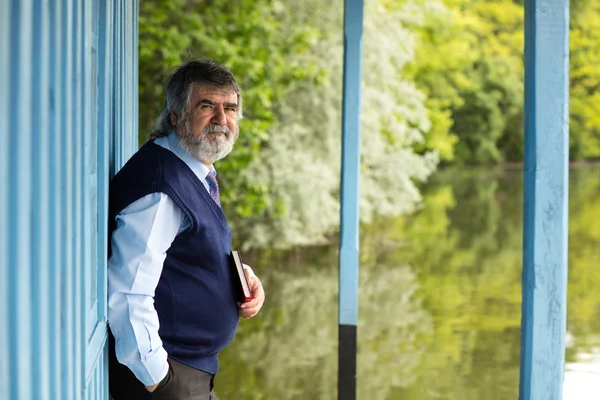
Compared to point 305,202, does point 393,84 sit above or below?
above

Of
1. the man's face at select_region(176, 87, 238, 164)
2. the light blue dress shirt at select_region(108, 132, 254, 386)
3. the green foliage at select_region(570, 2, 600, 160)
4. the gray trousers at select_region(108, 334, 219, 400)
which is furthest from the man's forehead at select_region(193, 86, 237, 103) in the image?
the green foliage at select_region(570, 2, 600, 160)

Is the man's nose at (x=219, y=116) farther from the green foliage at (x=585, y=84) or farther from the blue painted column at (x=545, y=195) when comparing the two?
the green foliage at (x=585, y=84)

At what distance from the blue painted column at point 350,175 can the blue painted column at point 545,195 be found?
2443 mm

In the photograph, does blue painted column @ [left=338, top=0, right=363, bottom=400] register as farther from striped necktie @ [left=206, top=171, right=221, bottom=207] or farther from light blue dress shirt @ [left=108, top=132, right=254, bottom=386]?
light blue dress shirt @ [left=108, top=132, right=254, bottom=386]

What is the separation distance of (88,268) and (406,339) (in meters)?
7.05

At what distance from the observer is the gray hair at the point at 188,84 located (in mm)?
2668

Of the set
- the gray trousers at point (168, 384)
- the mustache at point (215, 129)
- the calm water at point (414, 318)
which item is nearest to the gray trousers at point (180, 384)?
the gray trousers at point (168, 384)

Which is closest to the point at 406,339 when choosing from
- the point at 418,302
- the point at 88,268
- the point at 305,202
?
the point at 418,302

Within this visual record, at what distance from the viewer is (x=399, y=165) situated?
15.7 metres

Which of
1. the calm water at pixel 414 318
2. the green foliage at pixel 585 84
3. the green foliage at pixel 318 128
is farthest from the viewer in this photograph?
the green foliage at pixel 585 84

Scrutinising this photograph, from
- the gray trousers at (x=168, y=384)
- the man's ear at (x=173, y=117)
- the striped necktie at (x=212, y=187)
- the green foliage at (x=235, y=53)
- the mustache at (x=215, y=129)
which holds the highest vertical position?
the green foliage at (x=235, y=53)

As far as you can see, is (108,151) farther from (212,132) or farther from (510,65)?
(510,65)

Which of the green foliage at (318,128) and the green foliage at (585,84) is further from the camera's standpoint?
the green foliage at (585,84)

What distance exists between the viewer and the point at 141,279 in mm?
2322
